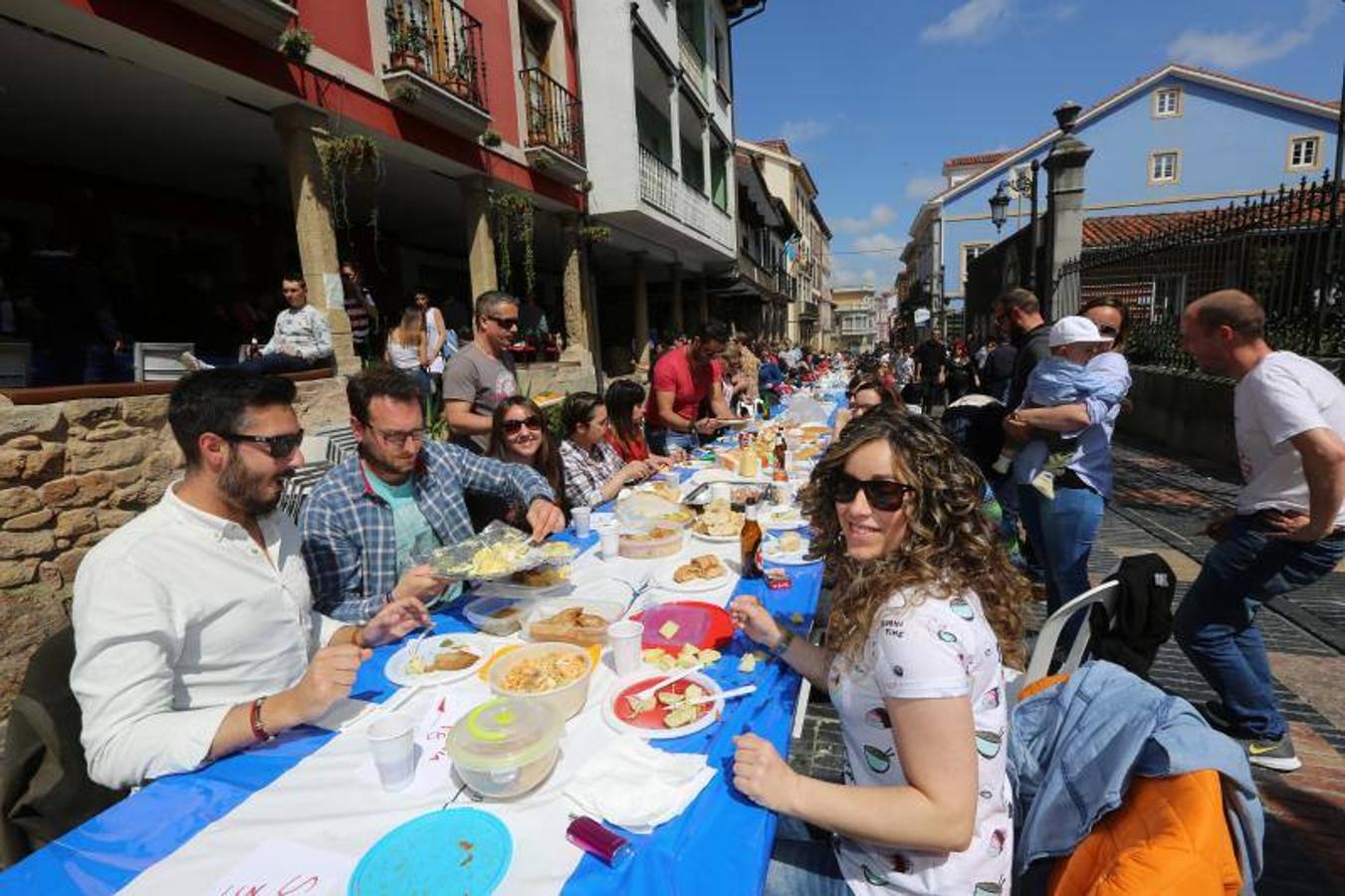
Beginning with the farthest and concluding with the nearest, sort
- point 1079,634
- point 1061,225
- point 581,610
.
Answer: point 1061,225 → point 581,610 → point 1079,634

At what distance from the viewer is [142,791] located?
140cm

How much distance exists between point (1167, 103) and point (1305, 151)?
6.77m

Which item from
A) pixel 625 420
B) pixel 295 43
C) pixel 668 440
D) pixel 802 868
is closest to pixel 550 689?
pixel 802 868

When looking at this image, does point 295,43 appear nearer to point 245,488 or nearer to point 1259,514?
point 245,488

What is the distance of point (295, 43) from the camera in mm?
5500

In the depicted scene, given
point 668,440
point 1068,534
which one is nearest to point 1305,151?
point 668,440

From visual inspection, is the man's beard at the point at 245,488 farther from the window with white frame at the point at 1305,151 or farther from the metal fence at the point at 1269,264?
the window with white frame at the point at 1305,151

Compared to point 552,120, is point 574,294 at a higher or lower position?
lower

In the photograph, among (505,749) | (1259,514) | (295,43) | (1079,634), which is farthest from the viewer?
(295,43)

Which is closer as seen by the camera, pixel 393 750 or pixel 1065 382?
pixel 393 750

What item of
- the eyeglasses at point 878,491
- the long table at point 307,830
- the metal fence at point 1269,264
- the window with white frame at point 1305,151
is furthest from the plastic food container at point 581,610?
the window with white frame at point 1305,151

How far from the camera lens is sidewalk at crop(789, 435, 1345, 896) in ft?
7.16

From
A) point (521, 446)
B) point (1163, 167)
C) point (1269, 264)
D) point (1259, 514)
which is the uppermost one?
point (1163, 167)

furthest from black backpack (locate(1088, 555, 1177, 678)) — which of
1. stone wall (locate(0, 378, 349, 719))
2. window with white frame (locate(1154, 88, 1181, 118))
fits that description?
window with white frame (locate(1154, 88, 1181, 118))
